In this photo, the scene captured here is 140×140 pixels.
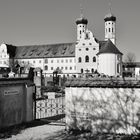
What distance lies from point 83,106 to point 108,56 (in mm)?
57286

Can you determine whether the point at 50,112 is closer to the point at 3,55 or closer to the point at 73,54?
the point at 73,54

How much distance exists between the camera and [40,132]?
34.7 ft

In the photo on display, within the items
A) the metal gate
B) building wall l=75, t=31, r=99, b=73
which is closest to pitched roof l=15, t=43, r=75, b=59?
building wall l=75, t=31, r=99, b=73

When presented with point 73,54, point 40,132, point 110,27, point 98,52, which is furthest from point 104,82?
point 110,27

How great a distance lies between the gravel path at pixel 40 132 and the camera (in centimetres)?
973

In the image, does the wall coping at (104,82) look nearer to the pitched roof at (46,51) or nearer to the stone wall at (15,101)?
the stone wall at (15,101)

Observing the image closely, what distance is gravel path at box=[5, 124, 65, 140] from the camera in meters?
9.73

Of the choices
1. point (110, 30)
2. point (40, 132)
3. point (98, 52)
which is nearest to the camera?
point (40, 132)

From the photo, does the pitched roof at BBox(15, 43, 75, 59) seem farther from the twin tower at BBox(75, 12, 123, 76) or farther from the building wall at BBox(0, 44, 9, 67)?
the twin tower at BBox(75, 12, 123, 76)

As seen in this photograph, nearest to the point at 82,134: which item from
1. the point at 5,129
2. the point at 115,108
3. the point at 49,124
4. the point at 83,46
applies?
the point at 115,108

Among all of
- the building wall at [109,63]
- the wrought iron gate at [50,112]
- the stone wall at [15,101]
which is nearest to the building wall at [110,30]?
the building wall at [109,63]

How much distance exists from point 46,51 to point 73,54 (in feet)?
42.9

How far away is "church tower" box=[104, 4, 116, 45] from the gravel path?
7994 centimetres

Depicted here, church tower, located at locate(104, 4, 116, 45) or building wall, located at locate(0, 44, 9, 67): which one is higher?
church tower, located at locate(104, 4, 116, 45)
